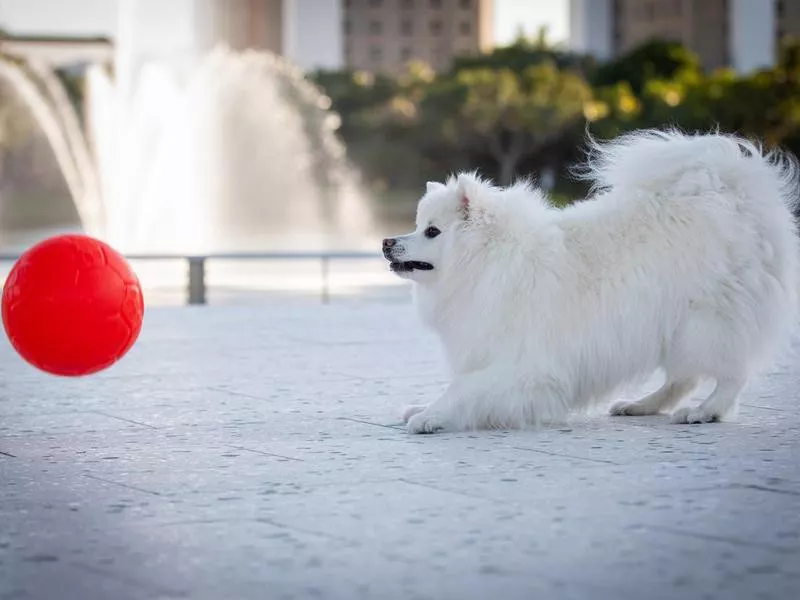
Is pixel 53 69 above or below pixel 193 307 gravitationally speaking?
above

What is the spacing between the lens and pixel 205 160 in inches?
1742

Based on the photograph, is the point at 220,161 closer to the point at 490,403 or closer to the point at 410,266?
the point at 410,266

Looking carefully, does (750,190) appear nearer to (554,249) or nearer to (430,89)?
(554,249)

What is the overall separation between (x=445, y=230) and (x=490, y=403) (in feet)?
3.24

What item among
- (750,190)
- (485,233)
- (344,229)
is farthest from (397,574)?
(344,229)

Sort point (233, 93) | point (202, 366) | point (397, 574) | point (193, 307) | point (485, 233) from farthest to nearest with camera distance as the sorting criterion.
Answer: point (233, 93)
point (193, 307)
point (202, 366)
point (485, 233)
point (397, 574)

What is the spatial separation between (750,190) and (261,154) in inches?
1638

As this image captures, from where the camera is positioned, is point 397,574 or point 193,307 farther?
point 193,307

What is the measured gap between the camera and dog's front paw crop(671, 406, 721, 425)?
8.12 meters

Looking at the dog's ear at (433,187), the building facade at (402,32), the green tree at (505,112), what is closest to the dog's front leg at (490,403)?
the dog's ear at (433,187)

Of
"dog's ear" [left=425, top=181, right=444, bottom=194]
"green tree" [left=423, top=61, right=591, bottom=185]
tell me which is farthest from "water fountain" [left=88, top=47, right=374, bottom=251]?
"dog's ear" [left=425, top=181, right=444, bottom=194]

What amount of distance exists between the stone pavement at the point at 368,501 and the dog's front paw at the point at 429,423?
9 centimetres

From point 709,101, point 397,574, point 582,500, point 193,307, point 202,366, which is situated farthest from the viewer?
point 709,101

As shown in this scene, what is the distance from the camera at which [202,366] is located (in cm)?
1151
